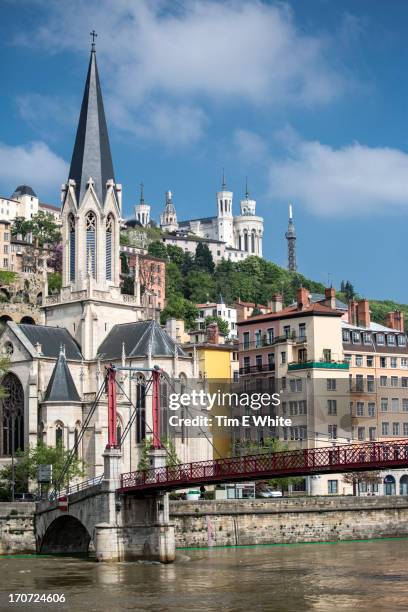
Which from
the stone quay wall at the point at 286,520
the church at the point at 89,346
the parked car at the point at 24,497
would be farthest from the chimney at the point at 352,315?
the parked car at the point at 24,497

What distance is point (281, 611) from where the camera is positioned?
43219 millimetres

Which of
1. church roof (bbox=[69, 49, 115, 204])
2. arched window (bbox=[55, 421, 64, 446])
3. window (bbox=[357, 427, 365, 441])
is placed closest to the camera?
arched window (bbox=[55, 421, 64, 446])

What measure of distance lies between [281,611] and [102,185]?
174 feet

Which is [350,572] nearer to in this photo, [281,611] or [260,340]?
[281,611]

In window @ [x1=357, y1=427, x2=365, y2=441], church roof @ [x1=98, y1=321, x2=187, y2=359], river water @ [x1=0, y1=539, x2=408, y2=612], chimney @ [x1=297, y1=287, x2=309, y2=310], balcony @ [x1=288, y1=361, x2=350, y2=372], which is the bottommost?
river water @ [x1=0, y1=539, x2=408, y2=612]

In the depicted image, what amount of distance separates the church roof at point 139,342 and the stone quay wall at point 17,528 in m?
20.1

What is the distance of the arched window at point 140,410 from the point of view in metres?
82.2

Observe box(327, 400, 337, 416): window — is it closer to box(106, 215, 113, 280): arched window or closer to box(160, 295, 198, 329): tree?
box(106, 215, 113, 280): arched window

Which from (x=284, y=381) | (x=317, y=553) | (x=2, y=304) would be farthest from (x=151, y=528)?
(x=2, y=304)

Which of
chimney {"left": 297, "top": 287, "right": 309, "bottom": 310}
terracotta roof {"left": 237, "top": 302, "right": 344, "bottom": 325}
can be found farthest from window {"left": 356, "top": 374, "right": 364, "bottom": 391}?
chimney {"left": 297, "top": 287, "right": 309, "bottom": 310}

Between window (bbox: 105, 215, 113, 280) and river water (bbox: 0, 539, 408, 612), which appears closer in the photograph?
river water (bbox: 0, 539, 408, 612)

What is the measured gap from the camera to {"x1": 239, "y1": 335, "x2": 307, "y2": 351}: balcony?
87875 mm

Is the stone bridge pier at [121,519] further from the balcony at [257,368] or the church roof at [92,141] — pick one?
the church roof at [92,141]

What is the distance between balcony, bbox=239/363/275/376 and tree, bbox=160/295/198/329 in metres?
61.2
